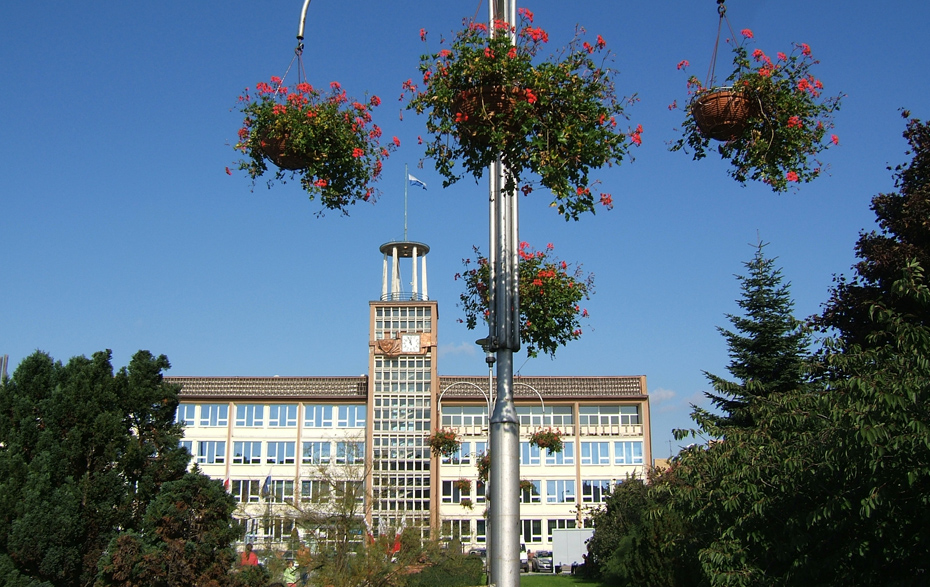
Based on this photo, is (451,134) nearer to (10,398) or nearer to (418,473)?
(10,398)

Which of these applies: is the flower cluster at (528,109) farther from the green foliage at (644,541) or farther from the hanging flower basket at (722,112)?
the green foliage at (644,541)

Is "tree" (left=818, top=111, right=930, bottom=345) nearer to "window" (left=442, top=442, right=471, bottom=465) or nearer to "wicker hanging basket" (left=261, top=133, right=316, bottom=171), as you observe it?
"wicker hanging basket" (left=261, top=133, right=316, bottom=171)

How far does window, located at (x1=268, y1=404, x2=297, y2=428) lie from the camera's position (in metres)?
63.3

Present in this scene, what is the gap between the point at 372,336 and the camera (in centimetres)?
6188

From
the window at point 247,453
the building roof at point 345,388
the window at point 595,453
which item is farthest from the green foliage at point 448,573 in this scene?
the window at point 247,453

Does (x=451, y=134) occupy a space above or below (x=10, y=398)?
above

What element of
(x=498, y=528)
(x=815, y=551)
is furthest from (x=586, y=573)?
(x=498, y=528)

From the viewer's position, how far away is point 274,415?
63562 mm

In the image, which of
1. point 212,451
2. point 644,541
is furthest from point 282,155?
point 212,451

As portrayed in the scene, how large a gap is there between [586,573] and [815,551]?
3426 cm

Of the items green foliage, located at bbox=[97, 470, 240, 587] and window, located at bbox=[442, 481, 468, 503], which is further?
window, located at bbox=[442, 481, 468, 503]

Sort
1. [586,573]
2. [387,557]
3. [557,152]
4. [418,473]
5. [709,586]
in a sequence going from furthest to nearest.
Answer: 1. [418,473]
2. [586,573]
3. [387,557]
4. [709,586]
5. [557,152]

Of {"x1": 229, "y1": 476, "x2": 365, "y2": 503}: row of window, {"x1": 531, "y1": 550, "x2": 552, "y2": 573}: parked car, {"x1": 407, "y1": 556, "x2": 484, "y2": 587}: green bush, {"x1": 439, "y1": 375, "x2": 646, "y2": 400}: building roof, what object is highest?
{"x1": 439, "y1": 375, "x2": 646, "y2": 400}: building roof

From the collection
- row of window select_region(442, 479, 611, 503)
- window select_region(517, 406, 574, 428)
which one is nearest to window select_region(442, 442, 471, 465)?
row of window select_region(442, 479, 611, 503)
